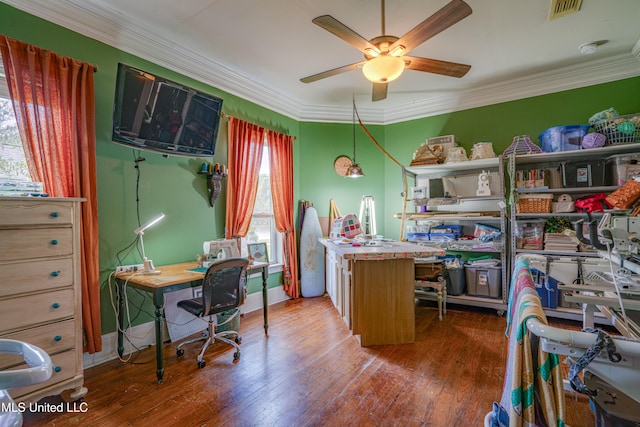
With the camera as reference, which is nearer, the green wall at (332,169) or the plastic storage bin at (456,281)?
the plastic storage bin at (456,281)

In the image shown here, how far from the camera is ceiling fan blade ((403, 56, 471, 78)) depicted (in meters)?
2.34

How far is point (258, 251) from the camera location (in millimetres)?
3807

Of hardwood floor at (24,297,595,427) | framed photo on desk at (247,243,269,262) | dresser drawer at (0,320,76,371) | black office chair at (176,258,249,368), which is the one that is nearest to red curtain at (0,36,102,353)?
dresser drawer at (0,320,76,371)

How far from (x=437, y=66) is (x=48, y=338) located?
3328mm

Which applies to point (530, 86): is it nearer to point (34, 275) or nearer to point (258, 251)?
point (258, 251)

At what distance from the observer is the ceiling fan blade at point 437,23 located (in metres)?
1.74

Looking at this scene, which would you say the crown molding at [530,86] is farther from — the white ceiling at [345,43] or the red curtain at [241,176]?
the red curtain at [241,176]

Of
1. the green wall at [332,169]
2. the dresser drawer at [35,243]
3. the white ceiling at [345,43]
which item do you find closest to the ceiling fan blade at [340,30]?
the white ceiling at [345,43]

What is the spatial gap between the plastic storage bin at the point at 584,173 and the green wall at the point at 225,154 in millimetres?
639

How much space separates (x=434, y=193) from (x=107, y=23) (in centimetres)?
387

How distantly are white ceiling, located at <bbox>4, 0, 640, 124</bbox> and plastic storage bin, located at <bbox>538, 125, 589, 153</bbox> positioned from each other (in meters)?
0.70

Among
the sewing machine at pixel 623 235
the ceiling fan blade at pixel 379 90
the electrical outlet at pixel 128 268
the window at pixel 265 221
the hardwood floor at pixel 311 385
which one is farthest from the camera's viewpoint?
the window at pixel 265 221

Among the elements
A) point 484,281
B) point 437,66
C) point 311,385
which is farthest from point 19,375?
point 484,281

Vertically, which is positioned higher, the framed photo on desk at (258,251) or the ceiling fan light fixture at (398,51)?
the ceiling fan light fixture at (398,51)
